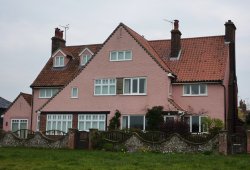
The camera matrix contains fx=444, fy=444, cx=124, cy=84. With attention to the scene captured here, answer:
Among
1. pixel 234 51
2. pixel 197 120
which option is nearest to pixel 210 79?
pixel 197 120

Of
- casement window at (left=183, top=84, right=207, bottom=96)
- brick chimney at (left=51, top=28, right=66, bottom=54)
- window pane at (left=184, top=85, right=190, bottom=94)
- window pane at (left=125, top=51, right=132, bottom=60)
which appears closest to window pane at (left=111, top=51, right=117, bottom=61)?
window pane at (left=125, top=51, right=132, bottom=60)

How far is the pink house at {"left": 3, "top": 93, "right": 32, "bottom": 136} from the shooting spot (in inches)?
1988

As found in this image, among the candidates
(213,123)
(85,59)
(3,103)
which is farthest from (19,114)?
(213,123)

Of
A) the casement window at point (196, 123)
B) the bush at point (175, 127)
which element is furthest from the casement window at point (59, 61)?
the bush at point (175, 127)

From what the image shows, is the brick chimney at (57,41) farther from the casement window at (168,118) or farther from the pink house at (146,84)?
the casement window at (168,118)

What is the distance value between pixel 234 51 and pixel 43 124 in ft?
68.9

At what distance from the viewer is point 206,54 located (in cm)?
4394

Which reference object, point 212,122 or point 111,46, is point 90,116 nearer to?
point 111,46

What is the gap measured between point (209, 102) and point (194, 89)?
1.90 meters

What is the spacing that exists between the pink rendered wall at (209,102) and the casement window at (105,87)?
22.1 feet

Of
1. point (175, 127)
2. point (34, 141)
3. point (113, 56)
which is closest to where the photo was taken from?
point (175, 127)

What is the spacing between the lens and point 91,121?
43094 millimetres

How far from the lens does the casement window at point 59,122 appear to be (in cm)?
4419

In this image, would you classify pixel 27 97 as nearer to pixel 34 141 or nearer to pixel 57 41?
pixel 57 41
